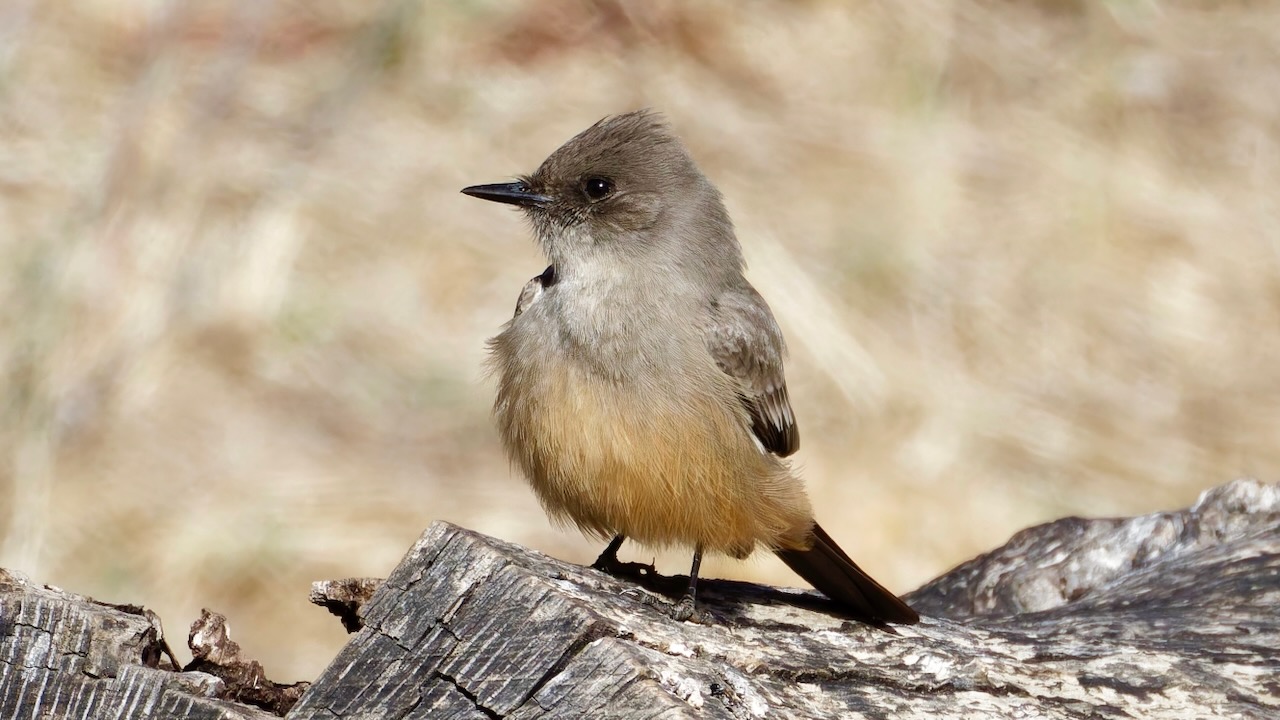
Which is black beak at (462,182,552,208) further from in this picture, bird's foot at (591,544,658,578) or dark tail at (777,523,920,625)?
dark tail at (777,523,920,625)

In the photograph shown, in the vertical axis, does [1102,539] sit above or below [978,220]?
below

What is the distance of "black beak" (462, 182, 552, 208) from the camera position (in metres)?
5.77

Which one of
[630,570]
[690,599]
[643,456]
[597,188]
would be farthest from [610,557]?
[597,188]

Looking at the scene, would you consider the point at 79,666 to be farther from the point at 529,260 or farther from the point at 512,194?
the point at 529,260

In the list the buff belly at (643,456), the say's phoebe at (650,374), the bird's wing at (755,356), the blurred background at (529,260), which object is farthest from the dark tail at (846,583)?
the blurred background at (529,260)

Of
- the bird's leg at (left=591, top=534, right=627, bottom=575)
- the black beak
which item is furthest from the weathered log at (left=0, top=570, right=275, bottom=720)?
the black beak

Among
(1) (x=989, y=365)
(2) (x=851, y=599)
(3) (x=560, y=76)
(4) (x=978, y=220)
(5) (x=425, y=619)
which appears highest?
(3) (x=560, y=76)

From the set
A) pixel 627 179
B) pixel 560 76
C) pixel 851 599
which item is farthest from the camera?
pixel 560 76

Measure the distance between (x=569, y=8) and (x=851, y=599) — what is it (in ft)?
20.1

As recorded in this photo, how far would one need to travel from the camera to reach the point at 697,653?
3918 millimetres

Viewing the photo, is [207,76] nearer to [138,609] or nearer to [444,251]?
[444,251]

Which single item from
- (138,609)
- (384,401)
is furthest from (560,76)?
(138,609)

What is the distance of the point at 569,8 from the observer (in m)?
10.3

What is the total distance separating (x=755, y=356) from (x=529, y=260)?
390 centimetres
